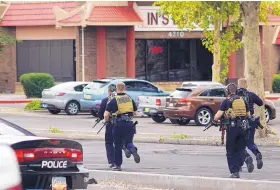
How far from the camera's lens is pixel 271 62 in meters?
50.9

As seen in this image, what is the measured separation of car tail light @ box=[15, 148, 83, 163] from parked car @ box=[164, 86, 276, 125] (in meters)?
19.0

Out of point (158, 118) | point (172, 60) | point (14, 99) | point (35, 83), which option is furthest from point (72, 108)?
point (172, 60)

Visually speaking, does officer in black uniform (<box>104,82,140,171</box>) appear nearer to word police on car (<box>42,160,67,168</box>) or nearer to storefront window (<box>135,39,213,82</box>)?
word police on car (<box>42,160,67,168</box>)

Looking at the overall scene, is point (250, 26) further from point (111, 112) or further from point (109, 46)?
point (109, 46)

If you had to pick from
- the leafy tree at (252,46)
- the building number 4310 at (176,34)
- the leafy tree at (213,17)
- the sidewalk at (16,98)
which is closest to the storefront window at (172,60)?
the building number 4310 at (176,34)

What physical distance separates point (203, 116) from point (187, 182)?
15.4 m

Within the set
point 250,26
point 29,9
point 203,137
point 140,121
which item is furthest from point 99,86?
point 29,9

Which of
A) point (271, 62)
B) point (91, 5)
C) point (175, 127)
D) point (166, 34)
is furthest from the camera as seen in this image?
point (271, 62)

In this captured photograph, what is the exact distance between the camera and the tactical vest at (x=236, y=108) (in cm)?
1505

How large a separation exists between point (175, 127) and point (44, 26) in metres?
20.4

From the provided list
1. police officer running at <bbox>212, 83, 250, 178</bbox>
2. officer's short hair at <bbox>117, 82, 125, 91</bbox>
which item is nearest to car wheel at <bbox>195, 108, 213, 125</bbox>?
officer's short hair at <bbox>117, 82, 125, 91</bbox>

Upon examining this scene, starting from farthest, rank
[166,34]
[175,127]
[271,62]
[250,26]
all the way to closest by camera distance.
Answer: [271,62]
[166,34]
[175,127]
[250,26]

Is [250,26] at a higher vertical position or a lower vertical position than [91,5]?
lower

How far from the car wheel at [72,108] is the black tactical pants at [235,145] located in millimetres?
20147
